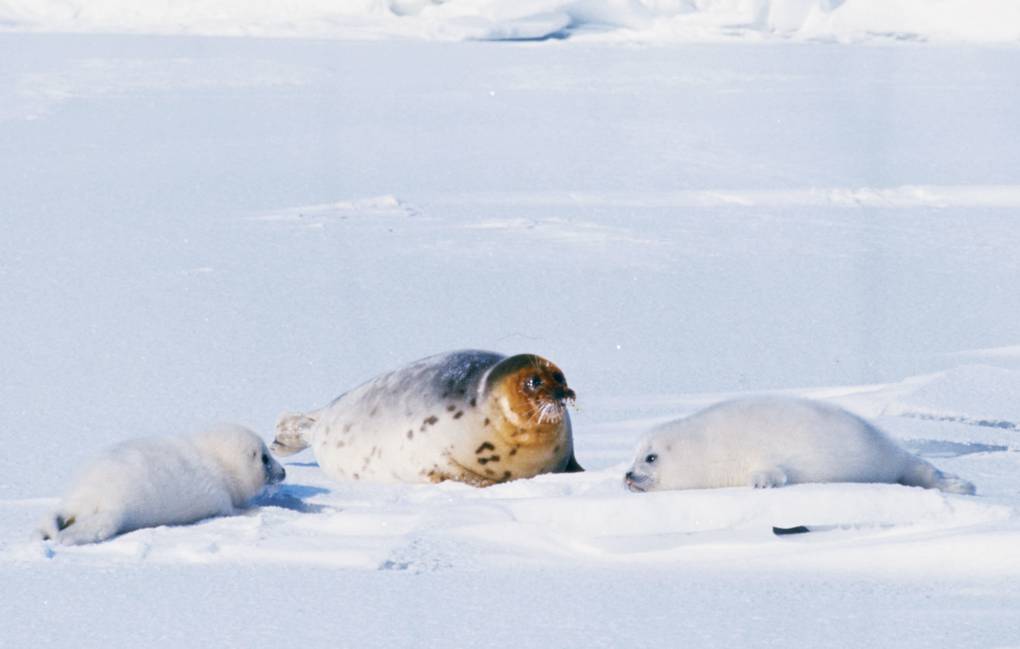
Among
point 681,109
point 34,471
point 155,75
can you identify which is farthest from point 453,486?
point 155,75

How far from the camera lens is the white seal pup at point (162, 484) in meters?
2.76

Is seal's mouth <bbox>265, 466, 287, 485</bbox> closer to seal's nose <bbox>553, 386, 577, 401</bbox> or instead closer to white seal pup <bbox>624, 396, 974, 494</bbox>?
seal's nose <bbox>553, 386, 577, 401</bbox>

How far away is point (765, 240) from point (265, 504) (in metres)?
4.44

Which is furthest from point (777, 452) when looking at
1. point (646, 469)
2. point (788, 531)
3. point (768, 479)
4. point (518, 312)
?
point (518, 312)

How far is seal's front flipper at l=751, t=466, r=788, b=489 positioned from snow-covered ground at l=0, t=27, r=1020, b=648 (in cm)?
10

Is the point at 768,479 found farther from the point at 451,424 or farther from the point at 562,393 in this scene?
the point at 451,424

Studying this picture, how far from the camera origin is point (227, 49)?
1562cm

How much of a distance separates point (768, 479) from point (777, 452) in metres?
0.14

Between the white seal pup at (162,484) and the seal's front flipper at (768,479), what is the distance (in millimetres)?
1065

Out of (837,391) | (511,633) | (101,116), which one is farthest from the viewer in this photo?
(101,116)

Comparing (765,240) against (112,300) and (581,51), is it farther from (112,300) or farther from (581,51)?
(581,51)

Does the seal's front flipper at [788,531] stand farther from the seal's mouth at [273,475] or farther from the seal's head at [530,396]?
the seal's mouth at [273,475]

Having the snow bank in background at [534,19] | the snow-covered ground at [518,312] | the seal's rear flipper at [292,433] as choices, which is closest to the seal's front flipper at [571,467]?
the snow-covered ground at [518,312]

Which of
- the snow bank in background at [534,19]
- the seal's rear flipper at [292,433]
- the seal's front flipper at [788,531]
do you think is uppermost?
the snow bank in background at [534,19]
